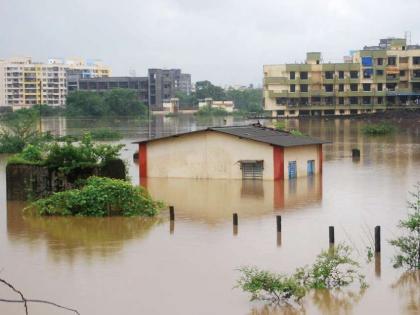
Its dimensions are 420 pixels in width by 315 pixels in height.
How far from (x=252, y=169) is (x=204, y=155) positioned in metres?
2.31

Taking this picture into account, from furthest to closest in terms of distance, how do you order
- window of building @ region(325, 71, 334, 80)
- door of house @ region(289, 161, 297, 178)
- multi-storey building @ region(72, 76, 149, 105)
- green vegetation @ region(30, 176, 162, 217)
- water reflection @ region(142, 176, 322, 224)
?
1. multi-storey building @ region(72, 76, 149, 105)
2. window of building @ region(325, 71, 334, 80)
3. door of house @ region(289, 161, 297, 178)
4. water reflection @ region(142, 176, 322, 224)
5. green vegetation @ region(30, 176, 162, 217)

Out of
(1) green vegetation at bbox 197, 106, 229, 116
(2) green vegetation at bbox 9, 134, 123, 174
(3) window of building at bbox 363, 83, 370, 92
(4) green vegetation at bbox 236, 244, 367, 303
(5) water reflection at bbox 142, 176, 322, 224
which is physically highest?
(3) window of building at bbox 363, 83, 370, 92

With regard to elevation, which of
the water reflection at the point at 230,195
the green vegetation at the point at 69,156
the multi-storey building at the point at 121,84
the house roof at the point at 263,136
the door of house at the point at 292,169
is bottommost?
the water reflection at the point at 230,195

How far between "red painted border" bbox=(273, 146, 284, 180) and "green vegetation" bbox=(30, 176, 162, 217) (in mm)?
9603

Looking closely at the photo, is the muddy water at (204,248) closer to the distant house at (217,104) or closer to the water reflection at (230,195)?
the water reflection at (230,195)

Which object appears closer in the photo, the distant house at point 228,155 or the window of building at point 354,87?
the distant house at point 228,155

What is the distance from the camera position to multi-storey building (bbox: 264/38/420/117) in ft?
343

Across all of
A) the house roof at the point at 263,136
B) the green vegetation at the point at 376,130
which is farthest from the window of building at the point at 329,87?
the house roof at the point at 263,136

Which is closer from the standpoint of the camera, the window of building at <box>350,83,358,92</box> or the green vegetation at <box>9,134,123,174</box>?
the green vegetation at <box>9,134,123,174</box>

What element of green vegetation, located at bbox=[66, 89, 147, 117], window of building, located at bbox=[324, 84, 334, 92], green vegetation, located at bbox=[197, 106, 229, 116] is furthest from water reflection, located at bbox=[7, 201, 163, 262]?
green vegetation, located at bbox=[197, 106, 229, 116]

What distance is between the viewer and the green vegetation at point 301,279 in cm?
1691

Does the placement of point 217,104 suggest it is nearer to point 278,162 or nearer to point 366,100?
point 366,100

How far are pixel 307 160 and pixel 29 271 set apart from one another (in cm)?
2166

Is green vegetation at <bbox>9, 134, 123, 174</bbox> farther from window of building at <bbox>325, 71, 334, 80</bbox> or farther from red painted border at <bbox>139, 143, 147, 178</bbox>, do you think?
window of building at <bbox>325, 71, 334, 80</bbox>
